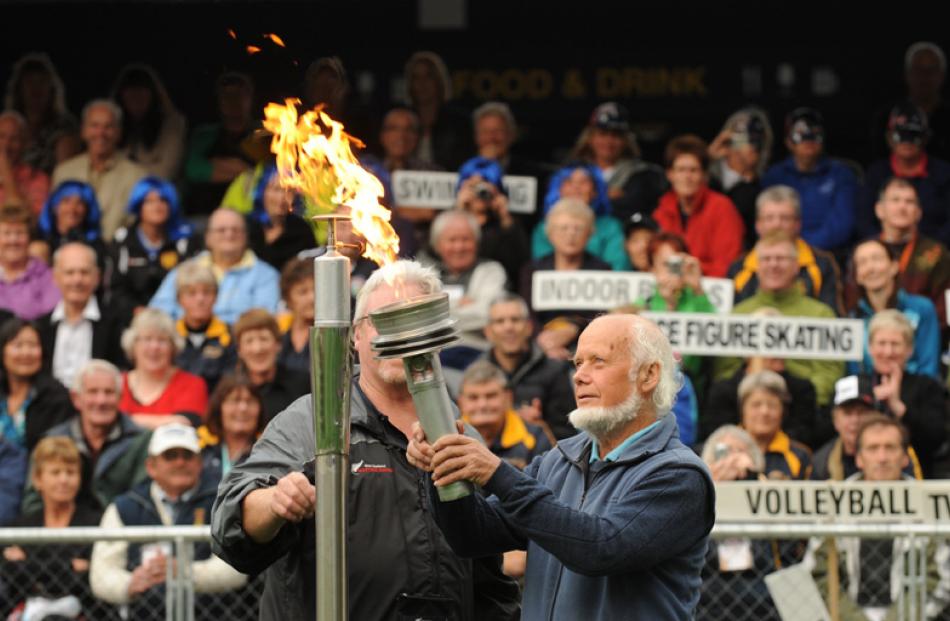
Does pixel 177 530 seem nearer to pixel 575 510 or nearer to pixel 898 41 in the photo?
pixel 575 510

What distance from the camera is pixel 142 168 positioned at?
12984mm

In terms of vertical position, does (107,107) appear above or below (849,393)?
above

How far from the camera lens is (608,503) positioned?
495 cm

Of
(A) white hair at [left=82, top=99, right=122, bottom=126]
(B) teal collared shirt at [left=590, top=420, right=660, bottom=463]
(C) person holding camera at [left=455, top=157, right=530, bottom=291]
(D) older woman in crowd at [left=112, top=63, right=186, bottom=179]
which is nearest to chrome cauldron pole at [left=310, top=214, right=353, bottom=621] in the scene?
(B) teal collared shirt at [left=590, top=420, right=660, bottom=463]

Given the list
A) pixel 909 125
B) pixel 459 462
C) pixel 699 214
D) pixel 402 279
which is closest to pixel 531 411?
pixel 699 214

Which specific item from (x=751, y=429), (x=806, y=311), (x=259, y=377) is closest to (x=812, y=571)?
(x=751, y=429)

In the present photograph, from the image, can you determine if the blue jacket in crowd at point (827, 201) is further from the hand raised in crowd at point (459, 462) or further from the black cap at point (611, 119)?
the hand raised in crowd at point (459, 462)

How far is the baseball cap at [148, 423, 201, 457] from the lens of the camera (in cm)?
934

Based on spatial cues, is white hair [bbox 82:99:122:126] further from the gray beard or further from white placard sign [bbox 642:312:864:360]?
the gray beard

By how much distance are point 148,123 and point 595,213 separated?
334 centimetres

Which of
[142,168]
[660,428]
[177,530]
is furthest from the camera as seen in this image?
[142,168]

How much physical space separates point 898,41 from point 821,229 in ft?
8.73

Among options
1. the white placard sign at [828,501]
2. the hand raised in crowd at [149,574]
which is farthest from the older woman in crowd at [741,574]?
the hand raised in crowd at [149,574]

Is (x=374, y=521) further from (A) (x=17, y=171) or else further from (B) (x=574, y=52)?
(B) (x=574, y=52)
